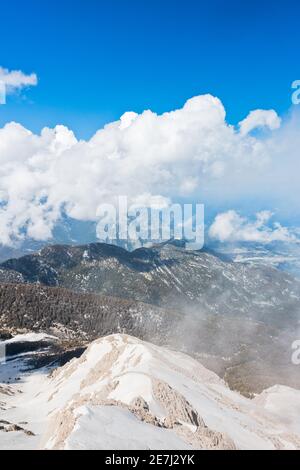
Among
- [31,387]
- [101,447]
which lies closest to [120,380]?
[101,447]

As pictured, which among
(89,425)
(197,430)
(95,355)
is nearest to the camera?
(89,425)

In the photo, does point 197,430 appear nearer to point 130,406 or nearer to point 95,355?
point 130,406

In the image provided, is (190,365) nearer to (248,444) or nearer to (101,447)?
(248,444)
